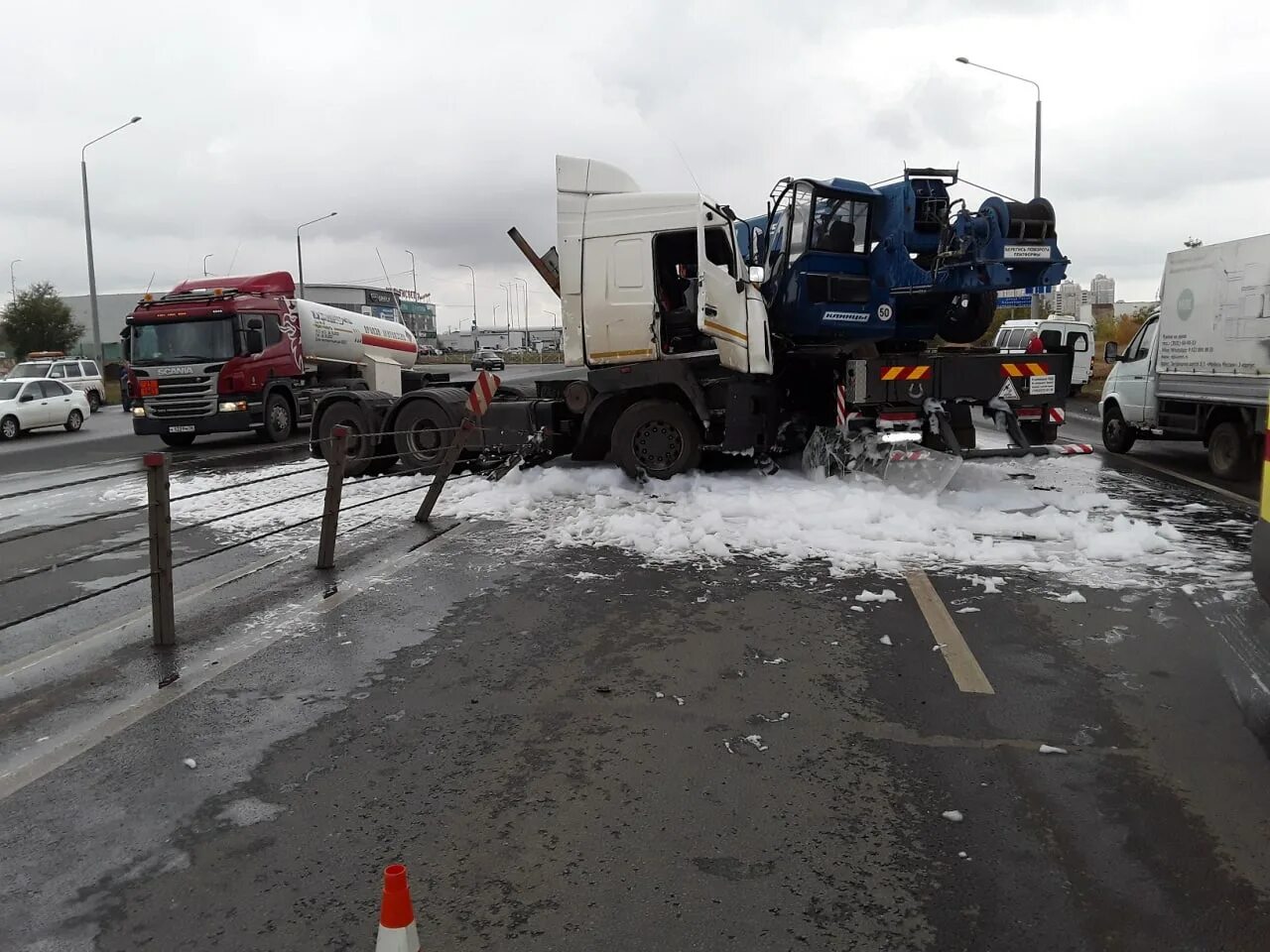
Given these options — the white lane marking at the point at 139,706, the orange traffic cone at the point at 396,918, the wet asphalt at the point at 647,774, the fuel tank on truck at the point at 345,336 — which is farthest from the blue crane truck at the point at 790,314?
the fuel tank on truck at the point at 345,336

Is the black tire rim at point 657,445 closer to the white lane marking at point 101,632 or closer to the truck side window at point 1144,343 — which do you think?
the white lane marking at point 101,632

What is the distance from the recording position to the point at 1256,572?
4.09m

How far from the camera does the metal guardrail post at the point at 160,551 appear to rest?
530 cm

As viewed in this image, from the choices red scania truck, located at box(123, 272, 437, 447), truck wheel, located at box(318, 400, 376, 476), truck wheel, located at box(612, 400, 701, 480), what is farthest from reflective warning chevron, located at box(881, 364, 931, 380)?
red scania truck, located at box(123, 272, 437, 447)

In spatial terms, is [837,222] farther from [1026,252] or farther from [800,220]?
[1026,252]

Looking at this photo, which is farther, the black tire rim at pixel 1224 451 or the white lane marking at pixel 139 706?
the black tire rim at pixel 1224 451

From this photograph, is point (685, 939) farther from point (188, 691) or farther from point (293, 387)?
point (293, 387)

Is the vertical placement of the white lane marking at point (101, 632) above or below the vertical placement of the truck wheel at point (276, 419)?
below

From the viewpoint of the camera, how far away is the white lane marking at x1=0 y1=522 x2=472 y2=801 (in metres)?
3.85

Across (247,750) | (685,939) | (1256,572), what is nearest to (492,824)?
(685,939)

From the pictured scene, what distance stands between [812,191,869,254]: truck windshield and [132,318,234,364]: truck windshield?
40.5ft

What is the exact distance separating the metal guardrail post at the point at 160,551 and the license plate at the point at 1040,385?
8.69 m

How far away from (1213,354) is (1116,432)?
3.34 m

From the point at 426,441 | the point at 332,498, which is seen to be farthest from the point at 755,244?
the point at 332,498
